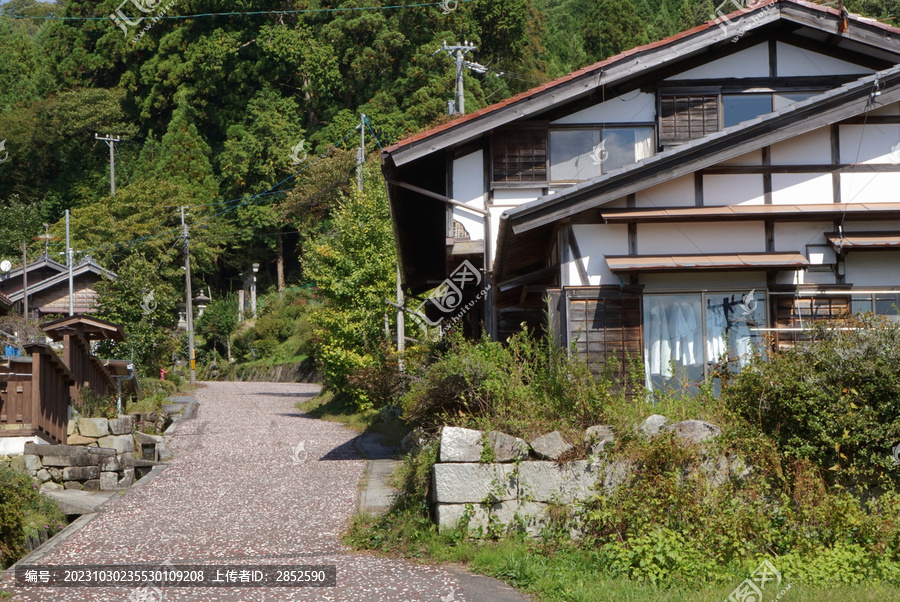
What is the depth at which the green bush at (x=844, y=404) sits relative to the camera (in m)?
8.50

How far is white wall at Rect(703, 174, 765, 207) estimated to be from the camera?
12.5 meters

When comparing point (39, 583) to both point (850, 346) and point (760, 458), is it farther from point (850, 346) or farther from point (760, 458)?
point (850, 346)

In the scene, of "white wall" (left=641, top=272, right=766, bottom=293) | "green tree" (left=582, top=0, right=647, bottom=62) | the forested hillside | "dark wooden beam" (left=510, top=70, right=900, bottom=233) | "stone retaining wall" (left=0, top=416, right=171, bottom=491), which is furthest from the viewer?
the forested hillside

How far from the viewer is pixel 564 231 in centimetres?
1271

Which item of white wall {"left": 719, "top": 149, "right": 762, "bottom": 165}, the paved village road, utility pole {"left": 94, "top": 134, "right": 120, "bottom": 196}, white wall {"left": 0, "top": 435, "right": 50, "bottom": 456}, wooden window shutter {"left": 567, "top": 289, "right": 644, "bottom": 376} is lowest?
the paved village road

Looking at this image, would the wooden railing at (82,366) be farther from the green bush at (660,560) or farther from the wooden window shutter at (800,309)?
the wooden window shutter at (800,309)

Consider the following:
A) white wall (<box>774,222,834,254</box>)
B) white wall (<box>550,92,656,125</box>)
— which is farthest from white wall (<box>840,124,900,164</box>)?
white wall (<box>550,92,656,125</box>)

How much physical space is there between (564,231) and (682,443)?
455 cm

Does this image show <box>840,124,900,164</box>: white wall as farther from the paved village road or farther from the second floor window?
the paved village road

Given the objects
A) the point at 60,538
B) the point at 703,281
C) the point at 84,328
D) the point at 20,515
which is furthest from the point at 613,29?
the point at 20,515

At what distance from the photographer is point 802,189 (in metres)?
12.5

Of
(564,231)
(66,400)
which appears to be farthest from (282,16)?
(564,231)

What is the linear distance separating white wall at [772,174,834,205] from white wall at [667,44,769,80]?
4.86 m

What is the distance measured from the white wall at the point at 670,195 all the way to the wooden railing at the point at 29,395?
10075 mm
